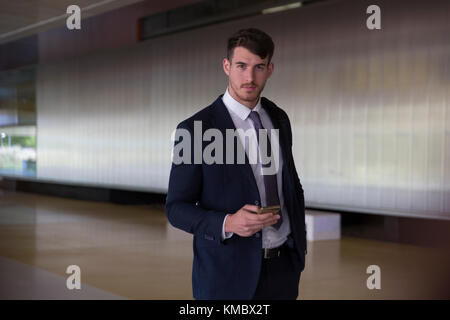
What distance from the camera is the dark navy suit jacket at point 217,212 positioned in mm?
2309

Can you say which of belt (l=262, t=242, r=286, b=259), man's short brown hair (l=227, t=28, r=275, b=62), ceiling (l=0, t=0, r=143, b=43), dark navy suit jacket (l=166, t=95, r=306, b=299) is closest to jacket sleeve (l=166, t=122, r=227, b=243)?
dark navy suit jacket (l=166, t=95, r=306, b=299)

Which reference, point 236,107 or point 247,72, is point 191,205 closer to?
point 236,107

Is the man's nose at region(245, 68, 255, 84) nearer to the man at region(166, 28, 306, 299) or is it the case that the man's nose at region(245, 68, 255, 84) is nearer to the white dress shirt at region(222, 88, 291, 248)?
the man at region(166, 28, 306, 299)

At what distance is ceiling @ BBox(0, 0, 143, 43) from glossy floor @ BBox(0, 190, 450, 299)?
13.1 ft

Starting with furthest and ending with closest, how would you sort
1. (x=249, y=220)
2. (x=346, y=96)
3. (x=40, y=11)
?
(x=346, y=96), (x=40, y=11), (x=249, y=220)

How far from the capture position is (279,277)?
96.2 inches

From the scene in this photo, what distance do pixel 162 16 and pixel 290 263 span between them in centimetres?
1427

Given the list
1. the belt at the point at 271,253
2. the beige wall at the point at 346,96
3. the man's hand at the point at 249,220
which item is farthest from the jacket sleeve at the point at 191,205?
the beige wall at the point at 346,96

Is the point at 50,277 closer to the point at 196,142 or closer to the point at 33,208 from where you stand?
the point at 196,142

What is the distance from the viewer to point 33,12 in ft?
34.4

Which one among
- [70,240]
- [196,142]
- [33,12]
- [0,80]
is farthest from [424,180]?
[0,80]

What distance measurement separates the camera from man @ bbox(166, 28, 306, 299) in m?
2.32

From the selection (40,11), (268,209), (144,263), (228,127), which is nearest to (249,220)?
(268,209)

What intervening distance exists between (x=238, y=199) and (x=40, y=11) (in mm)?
9133
